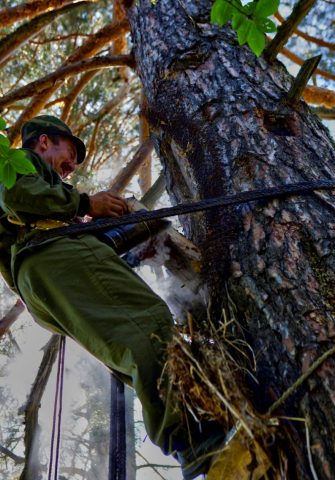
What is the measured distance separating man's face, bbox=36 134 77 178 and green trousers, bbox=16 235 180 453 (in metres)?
0.71

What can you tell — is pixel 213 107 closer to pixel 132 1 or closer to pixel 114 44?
pixel 132 1

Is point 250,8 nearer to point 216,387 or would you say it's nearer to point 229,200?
point 229,200

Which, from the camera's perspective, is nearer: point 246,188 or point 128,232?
point 246,188

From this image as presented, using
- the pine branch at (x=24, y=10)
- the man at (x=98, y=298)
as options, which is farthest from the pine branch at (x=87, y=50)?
the man at (x=98, y=298)

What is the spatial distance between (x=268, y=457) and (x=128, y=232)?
98cm

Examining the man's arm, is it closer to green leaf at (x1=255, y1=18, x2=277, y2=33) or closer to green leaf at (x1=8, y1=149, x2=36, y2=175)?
green leaf at (x1=8, y1=149, x2=36, y2=175)

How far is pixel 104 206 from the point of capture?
1902 millimetres

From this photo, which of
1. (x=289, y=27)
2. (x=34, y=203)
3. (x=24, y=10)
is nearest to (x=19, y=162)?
(x=34, y=203)

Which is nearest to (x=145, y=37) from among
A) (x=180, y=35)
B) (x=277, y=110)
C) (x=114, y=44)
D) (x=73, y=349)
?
(x=180, y=35)

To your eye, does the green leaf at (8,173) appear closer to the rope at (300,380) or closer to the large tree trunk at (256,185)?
the large tree trunk at (256,185)

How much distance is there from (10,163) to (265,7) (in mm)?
838

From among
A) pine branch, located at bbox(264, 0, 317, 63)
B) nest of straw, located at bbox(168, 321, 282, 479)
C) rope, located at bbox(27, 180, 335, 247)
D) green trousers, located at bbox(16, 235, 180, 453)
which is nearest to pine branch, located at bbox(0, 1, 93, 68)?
pine branch, located at bbox(264, 0, 317, 63)

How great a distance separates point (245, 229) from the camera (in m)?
1.58

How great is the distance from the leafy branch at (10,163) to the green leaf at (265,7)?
2.53 ft
